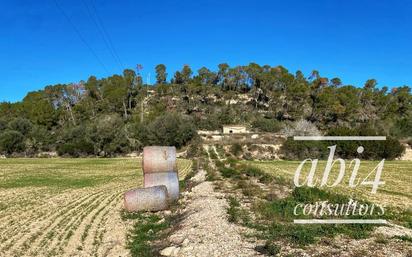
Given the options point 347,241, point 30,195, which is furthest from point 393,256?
→ point 30,195

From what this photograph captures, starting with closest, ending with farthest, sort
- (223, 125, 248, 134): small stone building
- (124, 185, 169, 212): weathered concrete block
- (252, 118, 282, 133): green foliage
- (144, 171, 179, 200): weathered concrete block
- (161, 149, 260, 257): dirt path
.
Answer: (161, 149, 260, 257): dirt path < (124, 185, 169, 212): weathered concrete block < (144, 171, 179, 200): weathered concrete block < (223, 125, 248, 134): small stone building < (252, 118, 282, 133): green foliage

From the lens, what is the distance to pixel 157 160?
19969 millimetres

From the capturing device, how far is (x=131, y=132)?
3573 inches

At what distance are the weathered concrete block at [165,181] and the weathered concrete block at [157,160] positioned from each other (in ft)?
0.97

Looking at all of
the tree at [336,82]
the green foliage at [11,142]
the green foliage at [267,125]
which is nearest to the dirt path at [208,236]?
the green foliage at [11,142]

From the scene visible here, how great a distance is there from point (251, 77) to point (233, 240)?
128m

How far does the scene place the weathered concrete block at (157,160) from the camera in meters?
19.8

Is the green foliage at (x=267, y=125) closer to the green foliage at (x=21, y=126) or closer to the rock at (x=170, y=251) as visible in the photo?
the green foliage at (x=21, y=126)

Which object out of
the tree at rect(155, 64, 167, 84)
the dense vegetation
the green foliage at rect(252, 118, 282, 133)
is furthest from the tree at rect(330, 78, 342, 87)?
the tree at rect(155, 64, 167, 84)

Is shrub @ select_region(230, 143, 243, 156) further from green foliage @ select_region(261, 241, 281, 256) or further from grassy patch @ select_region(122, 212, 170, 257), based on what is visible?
green foliage @ select_region(261, 241, 281, 256)

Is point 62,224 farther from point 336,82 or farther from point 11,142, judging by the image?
point 336,82

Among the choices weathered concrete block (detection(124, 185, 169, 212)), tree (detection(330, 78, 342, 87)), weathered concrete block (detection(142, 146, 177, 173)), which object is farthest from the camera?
tree (detection(330, 78, 342, 87))

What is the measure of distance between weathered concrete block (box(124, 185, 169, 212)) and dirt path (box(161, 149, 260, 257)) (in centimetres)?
115

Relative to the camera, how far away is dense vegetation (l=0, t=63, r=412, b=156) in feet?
296
